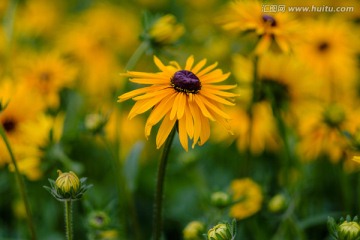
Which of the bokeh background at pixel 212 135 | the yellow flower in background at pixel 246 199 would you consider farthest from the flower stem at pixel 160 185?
the yellow flower in background at pixel 246 199

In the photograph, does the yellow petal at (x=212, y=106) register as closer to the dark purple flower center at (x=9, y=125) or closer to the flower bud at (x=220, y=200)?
the flower bud at (x=220, y=200)

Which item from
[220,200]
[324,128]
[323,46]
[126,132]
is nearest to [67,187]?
[220,200]

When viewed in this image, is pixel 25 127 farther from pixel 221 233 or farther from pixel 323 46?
pixel 323 46

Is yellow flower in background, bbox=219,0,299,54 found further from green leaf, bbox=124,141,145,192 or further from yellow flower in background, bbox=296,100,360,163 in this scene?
green leaf, bbox=124,141,145,192

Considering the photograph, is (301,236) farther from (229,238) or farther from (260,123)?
(260,123)

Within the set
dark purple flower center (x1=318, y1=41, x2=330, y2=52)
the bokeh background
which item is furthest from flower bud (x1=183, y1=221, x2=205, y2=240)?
dark purple flower center (x1=318, y1=41, x2=330, y2=52)
